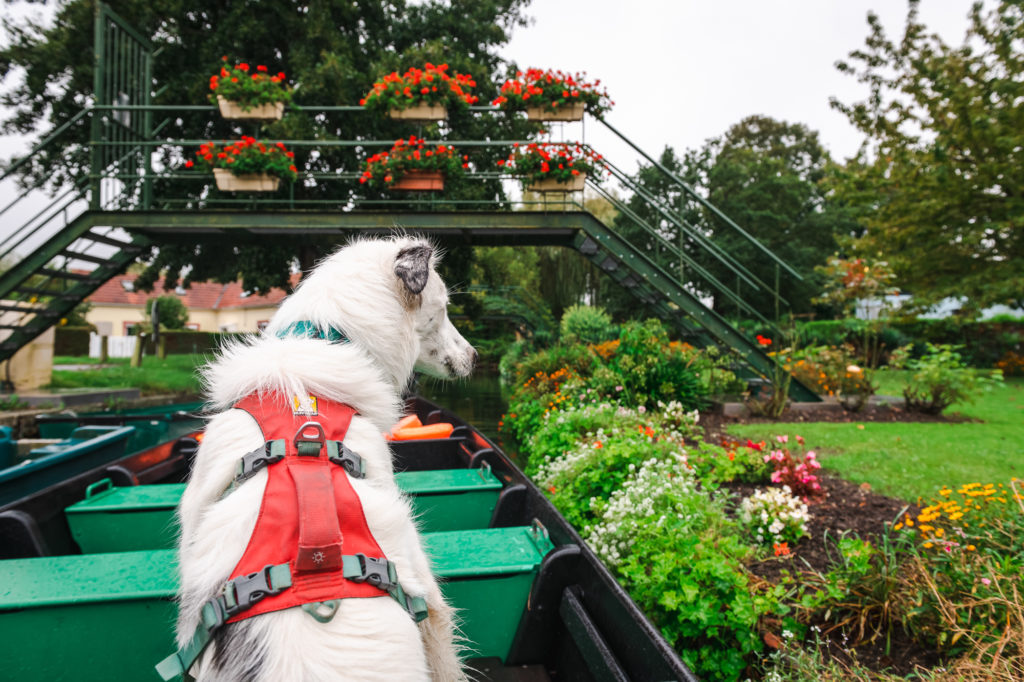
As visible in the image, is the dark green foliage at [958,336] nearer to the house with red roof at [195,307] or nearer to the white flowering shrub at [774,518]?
the white flowering shrub at [774,518]

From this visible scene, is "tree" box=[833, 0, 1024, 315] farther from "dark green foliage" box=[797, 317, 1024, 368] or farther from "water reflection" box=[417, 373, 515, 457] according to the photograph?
"water reflection" box=[417, 373, 515, 457]

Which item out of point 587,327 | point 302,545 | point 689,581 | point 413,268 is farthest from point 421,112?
point 302,545

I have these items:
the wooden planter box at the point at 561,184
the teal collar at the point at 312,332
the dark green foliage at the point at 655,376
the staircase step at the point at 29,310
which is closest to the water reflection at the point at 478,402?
the dark green foliage at the point at 655,376

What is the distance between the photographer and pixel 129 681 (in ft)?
5.61

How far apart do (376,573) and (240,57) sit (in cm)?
1572

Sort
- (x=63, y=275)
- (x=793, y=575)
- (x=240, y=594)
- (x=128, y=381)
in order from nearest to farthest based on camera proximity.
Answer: (x=240, y=594)
(x=793, y=575)
(x=63, y=275)
(x=128, y=381)

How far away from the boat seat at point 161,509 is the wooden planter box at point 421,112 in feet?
23.9

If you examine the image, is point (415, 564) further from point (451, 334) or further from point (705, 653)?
point (705, 653)

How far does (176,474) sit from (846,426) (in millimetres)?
7018

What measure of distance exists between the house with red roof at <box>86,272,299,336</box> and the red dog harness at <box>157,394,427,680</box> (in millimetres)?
38613

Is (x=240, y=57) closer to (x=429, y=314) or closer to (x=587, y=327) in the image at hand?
(x=587, y=327)

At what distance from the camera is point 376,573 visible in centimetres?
103

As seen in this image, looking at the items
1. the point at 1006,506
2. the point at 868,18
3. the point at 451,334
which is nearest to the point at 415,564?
the point at 451,334

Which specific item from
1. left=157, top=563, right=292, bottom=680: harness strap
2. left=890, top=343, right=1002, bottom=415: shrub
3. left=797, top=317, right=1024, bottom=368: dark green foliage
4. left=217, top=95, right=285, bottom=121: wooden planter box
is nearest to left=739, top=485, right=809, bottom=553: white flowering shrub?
left=157, top=563, right=292, bottom=680: harness strap
